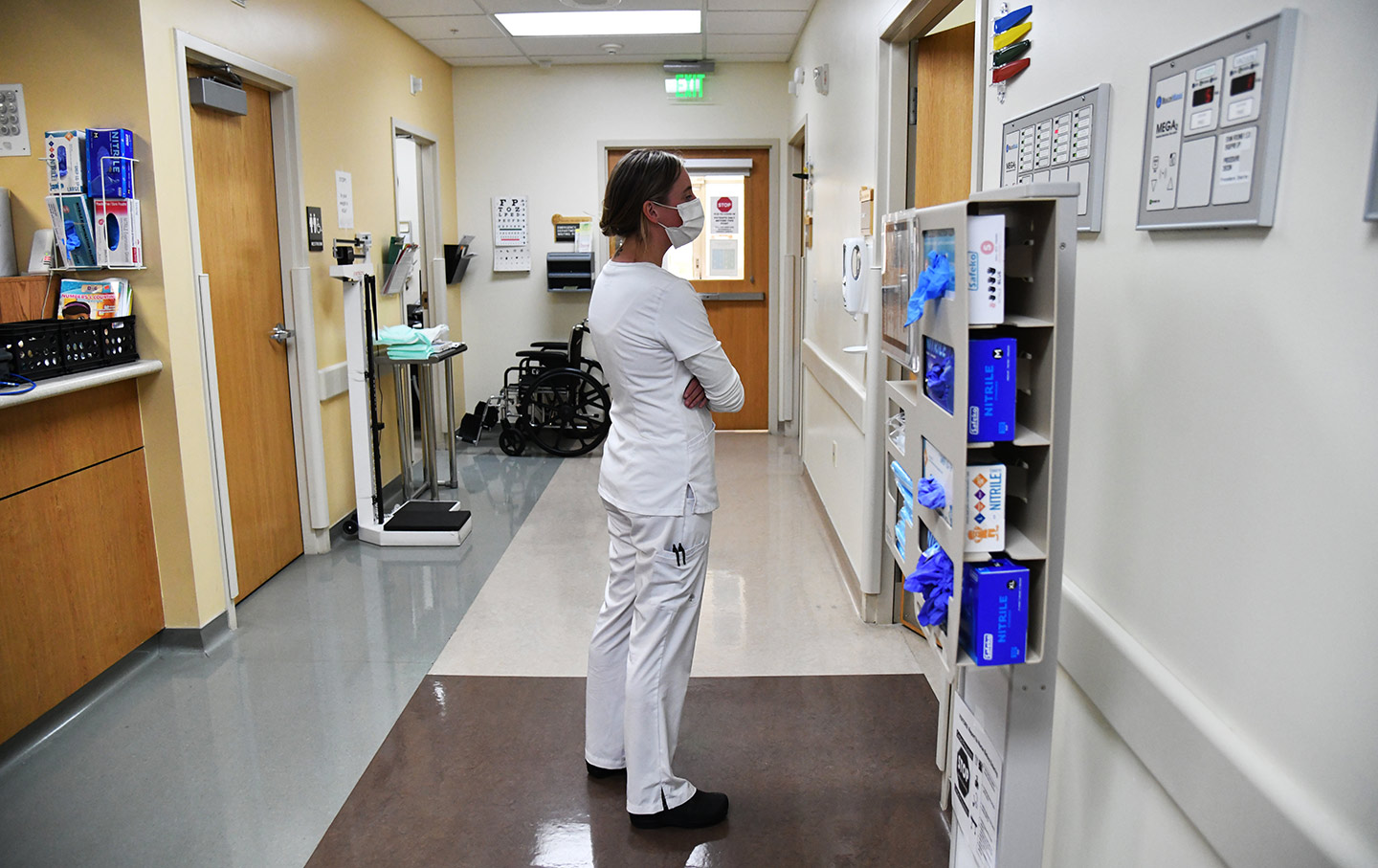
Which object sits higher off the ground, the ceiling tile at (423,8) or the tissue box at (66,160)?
the ceiling tile at (423,8)

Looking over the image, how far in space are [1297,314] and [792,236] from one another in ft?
19.2

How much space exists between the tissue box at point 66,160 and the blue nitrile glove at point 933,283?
284 centimetres

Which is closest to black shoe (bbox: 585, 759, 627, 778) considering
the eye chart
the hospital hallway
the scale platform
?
the hospital hallway

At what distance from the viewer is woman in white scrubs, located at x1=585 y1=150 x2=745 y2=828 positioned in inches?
79.4

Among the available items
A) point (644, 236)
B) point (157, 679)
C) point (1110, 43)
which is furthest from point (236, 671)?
point (1110, 43)

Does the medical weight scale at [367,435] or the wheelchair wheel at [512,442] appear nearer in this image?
the medical weight scale at [367,435]

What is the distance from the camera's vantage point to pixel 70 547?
2.79 m

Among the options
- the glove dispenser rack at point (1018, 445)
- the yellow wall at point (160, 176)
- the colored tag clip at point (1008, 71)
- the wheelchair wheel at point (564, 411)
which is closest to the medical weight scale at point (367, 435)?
the yellow wall at point (160, 176)

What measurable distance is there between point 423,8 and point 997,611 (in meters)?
4.91

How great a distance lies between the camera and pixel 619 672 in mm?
2293

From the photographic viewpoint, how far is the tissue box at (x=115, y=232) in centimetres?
293

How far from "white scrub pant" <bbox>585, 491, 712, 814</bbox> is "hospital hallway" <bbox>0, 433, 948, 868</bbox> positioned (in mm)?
177

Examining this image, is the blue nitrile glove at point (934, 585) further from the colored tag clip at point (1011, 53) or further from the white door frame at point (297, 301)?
the white door frame at point (297, 301)

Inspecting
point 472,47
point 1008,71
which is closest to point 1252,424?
point 1008,71
